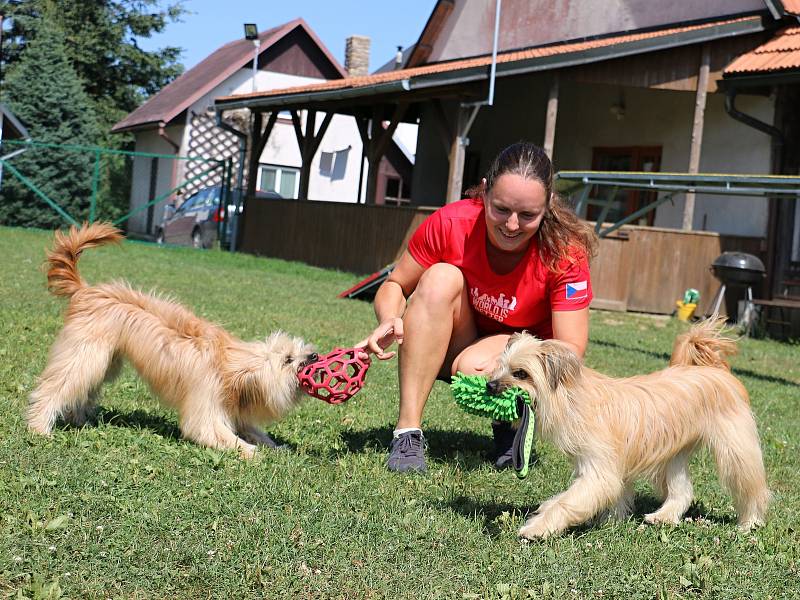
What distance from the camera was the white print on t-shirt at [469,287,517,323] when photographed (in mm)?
4797

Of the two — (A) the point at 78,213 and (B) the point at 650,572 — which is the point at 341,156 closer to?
(A) the point at 78,213

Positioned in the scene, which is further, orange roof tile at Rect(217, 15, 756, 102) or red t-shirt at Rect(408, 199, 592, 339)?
orange roof tile at Rect(217, 15, 756, 102)

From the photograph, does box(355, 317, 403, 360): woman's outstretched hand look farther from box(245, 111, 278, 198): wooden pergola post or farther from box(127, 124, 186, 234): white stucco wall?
box(127, 124, 186, 234): white stucco wall

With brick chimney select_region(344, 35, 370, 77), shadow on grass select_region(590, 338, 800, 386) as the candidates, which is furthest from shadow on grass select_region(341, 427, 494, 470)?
brick chimney select_region(344, 35, 370, 77)

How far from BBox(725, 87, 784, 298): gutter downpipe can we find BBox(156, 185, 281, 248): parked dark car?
12.1 metres

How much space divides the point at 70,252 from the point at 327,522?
229 centimetres

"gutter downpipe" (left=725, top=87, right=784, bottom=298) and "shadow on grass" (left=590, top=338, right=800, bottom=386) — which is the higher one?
"gutter downpipe" (left=725, top=87, right=784, bottom=298)

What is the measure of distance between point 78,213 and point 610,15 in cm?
1679

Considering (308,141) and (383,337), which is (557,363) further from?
(308,141)

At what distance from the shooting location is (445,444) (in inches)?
217

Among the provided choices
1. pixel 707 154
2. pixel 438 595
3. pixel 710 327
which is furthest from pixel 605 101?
pixel 438 595

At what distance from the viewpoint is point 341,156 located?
32.8 metres

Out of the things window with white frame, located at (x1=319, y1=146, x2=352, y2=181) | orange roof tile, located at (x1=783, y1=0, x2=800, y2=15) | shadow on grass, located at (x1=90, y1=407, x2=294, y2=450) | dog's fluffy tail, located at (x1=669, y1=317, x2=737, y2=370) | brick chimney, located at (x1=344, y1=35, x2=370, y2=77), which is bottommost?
shadow on grass, located at (x1=90, y1=407, x2=294, y2=450)

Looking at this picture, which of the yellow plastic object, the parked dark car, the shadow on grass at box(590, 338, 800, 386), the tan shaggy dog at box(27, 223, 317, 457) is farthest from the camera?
the parked dark car
